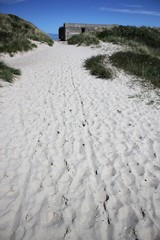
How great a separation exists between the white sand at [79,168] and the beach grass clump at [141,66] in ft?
9.91

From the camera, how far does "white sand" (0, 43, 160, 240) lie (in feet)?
8.62

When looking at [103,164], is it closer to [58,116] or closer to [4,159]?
[4,159]

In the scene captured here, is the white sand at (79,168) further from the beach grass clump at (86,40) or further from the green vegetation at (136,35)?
the green vegetation at (136,35)

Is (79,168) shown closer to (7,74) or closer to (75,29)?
(7,74)

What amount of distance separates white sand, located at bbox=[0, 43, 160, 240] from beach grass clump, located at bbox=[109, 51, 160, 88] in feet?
9.91

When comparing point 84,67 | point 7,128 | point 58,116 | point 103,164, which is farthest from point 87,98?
point 84,67

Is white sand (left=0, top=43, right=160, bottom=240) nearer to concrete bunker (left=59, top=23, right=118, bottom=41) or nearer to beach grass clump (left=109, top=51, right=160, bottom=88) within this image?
beach grass clump (left=109, top=51, right=160, bottom=88)

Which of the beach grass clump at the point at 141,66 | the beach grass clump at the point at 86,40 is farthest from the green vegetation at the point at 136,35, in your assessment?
the beach grass clump at the point at 141,66

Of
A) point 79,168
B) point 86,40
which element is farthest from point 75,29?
point 79,168

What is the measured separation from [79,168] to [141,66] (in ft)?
30.7

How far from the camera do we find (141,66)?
1105cm

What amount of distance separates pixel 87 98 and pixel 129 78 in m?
3.70

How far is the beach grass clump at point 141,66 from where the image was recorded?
9.62 meters

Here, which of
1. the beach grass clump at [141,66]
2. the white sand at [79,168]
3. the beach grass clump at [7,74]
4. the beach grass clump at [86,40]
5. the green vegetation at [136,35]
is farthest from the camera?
the green vegetation at [136,35]
